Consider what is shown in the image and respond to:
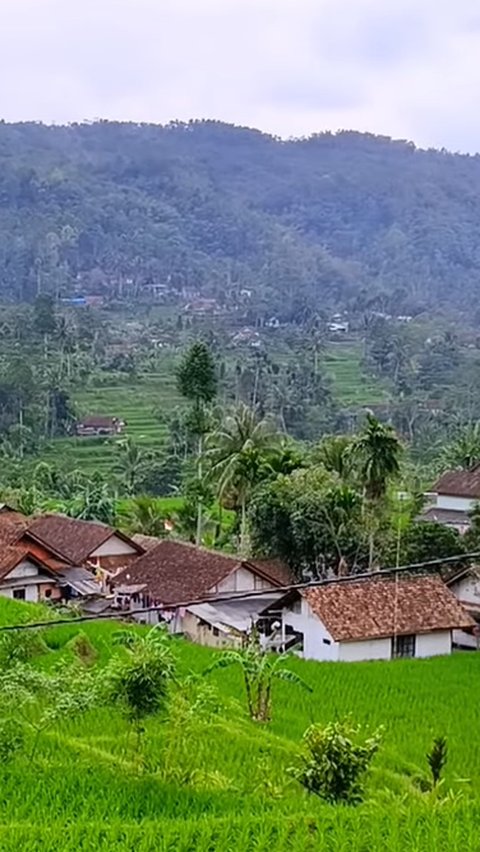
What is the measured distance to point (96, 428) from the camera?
68.6 meters

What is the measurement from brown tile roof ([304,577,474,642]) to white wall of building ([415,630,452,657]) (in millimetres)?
247

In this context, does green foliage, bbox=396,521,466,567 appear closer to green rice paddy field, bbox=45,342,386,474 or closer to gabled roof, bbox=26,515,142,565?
gabled roof, bbox=26,515,142,565

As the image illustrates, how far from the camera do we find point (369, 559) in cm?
3042

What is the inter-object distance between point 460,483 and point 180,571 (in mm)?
19070

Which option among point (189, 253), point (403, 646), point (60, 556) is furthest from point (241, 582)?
point (189, 253)

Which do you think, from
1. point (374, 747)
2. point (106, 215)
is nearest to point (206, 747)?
point (374, 747)

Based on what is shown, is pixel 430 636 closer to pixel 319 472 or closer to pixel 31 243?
pixel 319 472

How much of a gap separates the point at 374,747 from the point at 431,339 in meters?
100

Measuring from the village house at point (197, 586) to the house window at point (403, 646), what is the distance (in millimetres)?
3477

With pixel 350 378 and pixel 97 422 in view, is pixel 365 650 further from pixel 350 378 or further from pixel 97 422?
pixel 350 378

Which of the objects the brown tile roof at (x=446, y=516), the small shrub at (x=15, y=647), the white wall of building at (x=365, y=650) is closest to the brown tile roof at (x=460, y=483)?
the brown tile roof at (x=446, y=516)

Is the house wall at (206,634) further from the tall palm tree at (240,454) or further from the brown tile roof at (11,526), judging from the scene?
the tall palm tree at (240,454)

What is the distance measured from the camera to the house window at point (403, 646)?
82.6 feet

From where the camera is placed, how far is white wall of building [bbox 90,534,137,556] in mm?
34719
